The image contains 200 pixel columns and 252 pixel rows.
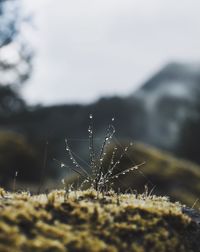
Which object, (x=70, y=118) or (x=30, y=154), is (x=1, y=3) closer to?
(x=30, y=154)

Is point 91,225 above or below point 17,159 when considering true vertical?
below

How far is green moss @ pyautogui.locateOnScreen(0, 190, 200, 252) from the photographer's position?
3.73m

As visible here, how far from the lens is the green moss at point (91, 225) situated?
3729 mm

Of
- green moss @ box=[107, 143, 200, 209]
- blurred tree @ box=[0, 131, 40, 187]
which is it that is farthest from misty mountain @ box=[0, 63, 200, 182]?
green moss @ box=[107, 143, 200, 209]

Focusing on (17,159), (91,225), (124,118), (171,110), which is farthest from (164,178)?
(124,118)

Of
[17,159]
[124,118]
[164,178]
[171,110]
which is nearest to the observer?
[164,178]

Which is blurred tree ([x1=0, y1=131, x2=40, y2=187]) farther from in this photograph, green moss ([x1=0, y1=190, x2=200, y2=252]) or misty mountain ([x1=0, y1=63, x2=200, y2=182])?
green moss ([x1=0, y1=190, x2=200, y2=252])

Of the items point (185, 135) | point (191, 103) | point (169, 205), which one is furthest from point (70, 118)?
point (169, 205)

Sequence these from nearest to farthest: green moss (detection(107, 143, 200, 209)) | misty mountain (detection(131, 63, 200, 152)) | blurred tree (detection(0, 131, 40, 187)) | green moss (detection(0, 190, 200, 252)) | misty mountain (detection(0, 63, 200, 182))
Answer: green moss (detection(0, 190, 200, 252)), green moss (detection(107, 143, 200, 209)), blurred tree (detection(0, 131, 40, 187)), misty mountain (detection(131, 63, 200, 152)), misty mountain (detection(0, 63, 200, 182))

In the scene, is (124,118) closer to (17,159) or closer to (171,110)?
(171,110)

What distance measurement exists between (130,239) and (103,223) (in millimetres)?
290

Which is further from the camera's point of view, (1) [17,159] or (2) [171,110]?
(2) [171,110]

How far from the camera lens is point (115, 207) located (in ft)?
15.1

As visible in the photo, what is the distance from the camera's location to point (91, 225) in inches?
164
